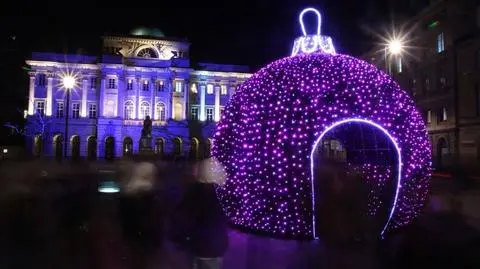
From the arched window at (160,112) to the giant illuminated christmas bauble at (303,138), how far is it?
189 feet

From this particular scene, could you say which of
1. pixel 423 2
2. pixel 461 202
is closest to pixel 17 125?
pixel 423 2

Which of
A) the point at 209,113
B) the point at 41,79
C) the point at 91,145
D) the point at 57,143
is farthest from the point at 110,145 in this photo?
the point at 209,113

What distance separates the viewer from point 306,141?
338 inches

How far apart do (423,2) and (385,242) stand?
4284 centimetres

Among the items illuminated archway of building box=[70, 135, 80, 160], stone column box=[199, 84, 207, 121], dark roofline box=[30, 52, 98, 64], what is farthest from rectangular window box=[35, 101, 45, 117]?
stone column box=[199, 84, 207, 121]

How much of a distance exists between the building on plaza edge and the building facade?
95.7 ft

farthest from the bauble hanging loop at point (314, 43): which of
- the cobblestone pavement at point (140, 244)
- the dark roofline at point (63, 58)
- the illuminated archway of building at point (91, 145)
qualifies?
the dark roofline at point (63, 58)

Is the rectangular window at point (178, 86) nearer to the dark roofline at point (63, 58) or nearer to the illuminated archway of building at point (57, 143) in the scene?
the dark roofline at point (63, 58)

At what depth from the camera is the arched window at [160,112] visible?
66625 millimetres

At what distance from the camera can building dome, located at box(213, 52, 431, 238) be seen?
864cm

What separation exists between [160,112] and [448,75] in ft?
132

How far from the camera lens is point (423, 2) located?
46.1 meters

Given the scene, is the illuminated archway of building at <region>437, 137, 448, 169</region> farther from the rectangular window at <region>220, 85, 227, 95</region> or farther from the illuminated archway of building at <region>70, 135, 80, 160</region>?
the illuminated archway of building at <region>70, 135, 80, 160</region>

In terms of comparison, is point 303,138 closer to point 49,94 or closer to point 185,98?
point 185,98
